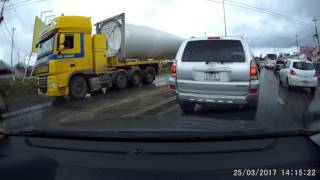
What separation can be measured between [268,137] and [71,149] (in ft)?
4.74

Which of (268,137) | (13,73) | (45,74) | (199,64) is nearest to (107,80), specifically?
(45,74)

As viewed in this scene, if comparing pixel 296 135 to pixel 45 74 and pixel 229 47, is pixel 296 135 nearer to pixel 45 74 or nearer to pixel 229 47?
pixel 229 47

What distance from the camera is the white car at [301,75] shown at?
1648 centimetres

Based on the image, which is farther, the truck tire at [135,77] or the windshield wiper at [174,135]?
the truck tire at [135,77]

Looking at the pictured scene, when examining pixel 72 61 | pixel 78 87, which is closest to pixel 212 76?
pixel 72 61

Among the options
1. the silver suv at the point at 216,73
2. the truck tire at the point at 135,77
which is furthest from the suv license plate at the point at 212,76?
the truck tire at the point at 135,77

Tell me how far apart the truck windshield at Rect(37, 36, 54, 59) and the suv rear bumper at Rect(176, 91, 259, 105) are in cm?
849

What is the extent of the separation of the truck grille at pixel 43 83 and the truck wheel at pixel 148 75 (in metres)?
6.32

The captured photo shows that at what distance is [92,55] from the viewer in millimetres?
16109

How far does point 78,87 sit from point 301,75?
33.8ft

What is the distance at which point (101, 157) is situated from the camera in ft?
8.13

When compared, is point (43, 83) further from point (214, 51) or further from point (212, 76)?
point (212, 76)

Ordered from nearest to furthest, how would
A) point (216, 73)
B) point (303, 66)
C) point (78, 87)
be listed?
point (216, 73)
point (78, 87)
point (303, 66)

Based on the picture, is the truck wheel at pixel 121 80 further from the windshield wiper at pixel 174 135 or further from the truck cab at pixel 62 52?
the windshield wiper at pixel 174 135
